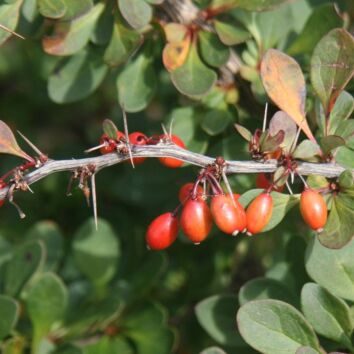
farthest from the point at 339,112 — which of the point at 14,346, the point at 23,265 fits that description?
the point at 14,346

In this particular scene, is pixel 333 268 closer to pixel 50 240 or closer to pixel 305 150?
pixel 305 150

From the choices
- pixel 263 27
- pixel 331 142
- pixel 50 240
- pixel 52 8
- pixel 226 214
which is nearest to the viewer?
pixel 226 214

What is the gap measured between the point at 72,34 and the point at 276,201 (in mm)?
817

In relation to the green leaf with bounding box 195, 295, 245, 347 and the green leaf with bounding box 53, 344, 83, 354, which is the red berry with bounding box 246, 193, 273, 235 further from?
the green leaf with bounding box 53, 344, 83, 354

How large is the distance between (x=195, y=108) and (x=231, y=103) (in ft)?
0.38

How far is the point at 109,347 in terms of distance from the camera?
217 cm

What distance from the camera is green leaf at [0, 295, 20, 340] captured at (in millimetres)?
1888

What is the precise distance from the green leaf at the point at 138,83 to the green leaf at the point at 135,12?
11.9 inches

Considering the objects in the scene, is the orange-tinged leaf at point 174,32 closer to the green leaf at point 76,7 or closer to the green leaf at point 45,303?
the green leaf at point 76,7

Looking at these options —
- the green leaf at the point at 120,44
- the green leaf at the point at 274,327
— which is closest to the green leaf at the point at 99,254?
the green leaf at the point at 120,44

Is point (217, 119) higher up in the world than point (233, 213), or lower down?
lower down

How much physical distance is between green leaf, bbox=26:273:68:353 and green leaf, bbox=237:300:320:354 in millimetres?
628

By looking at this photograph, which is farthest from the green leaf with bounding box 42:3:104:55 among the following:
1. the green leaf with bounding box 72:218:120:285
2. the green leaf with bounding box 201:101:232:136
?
the green leaf with bounding box 72:218:120:285

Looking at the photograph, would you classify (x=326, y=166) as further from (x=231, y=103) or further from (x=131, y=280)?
(x=131, y=280)
